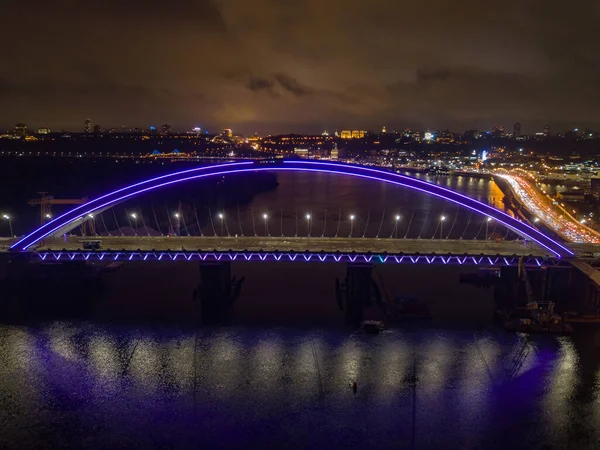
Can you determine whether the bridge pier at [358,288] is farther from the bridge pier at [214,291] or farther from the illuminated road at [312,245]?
the bridge pier at [214,291]

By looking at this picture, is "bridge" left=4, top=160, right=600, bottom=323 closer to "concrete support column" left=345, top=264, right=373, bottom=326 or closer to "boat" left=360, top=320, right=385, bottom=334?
"concrete support column" left=345, top=264, right=373, bottom=326

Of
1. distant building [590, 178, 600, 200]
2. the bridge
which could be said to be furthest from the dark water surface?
distant building [590, 178, 600, 200]

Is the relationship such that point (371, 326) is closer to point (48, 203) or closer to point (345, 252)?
point (345, 252)

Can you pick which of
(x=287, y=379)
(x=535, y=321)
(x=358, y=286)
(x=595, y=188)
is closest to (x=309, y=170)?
(x=358, y=286)

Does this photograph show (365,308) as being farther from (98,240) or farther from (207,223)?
(207,223)

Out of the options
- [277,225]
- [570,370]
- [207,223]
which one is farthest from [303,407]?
[207,223]

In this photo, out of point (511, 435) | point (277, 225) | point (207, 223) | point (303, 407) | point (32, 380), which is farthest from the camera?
point (207, 223)
